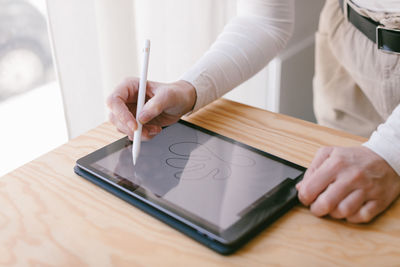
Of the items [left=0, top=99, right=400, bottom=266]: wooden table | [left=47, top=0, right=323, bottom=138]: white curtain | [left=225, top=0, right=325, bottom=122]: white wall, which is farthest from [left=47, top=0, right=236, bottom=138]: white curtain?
[left=0, top=99, right=400, bottom=266]: wooden table

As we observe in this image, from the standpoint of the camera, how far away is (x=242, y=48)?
2.87 feet

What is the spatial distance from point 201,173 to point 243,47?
0.35 m

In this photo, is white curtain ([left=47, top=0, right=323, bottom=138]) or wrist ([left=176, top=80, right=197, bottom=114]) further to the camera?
white curtain ([left=47, top=0, right=323, bottom=138])

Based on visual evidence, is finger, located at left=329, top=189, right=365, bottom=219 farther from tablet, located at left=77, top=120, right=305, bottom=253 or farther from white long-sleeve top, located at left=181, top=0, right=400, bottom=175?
white long-sleeve top, located at left=181, top=0, right=400, bottom=175

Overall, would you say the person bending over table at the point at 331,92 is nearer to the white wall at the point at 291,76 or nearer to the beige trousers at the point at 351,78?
the beige trousers at the point at 351,78

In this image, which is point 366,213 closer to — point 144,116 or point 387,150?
point 387,150

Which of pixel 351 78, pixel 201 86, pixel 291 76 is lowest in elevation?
pixel 291 76

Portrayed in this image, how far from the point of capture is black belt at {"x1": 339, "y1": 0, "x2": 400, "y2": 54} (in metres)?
0.79

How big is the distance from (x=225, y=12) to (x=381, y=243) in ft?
3.47

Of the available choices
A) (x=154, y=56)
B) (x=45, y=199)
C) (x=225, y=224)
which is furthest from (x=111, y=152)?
(x=154, y=56)

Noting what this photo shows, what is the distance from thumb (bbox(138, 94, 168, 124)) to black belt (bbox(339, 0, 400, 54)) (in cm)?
43

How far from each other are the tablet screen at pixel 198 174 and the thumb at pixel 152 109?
41 millimetres

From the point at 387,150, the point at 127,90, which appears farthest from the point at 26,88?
the point at 387,150

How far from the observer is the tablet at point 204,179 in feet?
1.76
